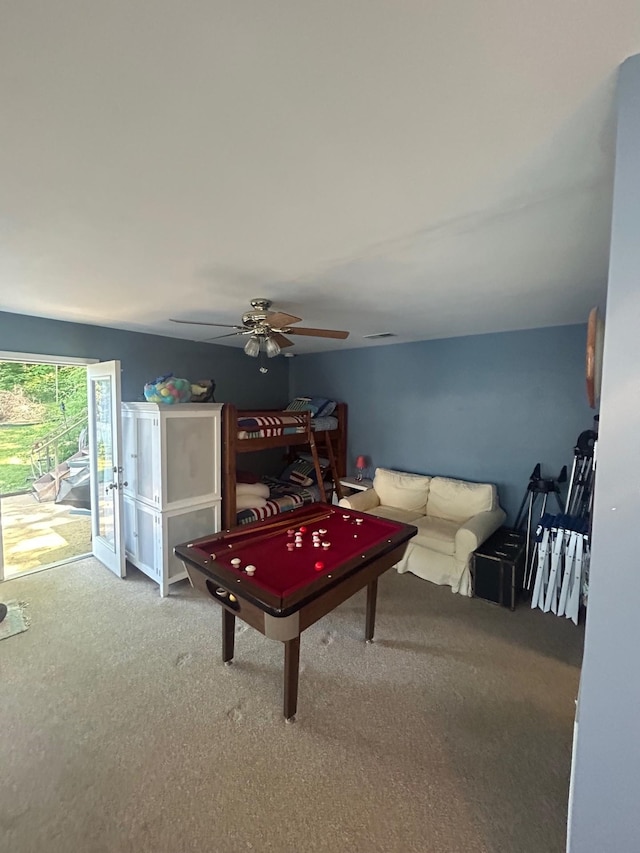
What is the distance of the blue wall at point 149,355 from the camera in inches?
136

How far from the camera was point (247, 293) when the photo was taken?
2588 millimetres

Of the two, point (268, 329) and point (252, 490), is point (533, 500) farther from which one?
point (268, 329)

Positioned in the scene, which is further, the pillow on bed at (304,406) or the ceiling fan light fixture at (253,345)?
the pillow on bed at (304,406)

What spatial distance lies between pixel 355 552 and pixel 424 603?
1.38m

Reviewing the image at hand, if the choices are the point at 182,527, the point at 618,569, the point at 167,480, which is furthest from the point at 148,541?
the point at 618,569

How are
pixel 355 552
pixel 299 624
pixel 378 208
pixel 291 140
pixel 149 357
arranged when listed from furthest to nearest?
pixel 149 357 < pixel 355 552 < pixel 299 624 < pixel 378 208 < pixel 291 140

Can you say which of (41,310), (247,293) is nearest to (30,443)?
(41,310)

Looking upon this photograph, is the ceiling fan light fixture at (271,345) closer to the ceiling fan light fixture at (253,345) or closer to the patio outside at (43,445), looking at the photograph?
the ceiling fan light fixture at (253,345)

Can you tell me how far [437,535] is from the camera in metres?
3.60

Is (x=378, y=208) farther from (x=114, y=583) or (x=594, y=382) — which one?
(x=114, y=583)

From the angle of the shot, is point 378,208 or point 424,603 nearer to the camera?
point 378,208

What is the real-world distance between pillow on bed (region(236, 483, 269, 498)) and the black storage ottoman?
2.30 metres

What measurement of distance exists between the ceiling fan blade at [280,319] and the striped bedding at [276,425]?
1.65 metres

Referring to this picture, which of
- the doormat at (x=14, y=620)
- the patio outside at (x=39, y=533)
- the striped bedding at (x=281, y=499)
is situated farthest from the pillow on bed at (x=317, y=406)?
the doormat at (x=14, y=620)
